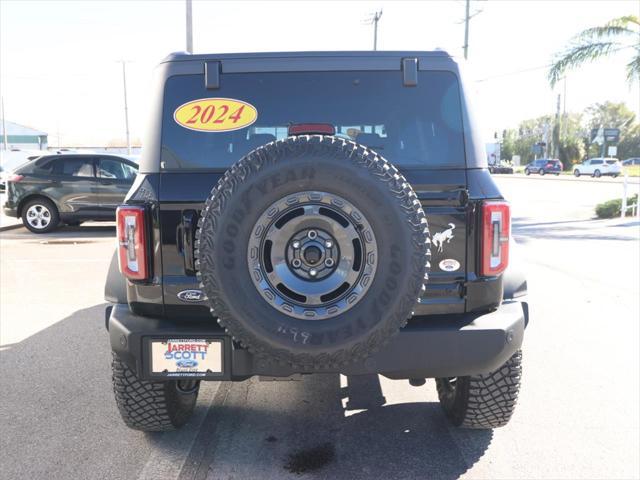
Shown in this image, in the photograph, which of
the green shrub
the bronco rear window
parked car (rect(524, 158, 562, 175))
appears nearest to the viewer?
the bronco rear window

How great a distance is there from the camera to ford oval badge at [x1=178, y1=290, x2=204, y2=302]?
273cm

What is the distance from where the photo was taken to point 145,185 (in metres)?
2.80

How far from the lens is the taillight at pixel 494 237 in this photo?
8.89ft

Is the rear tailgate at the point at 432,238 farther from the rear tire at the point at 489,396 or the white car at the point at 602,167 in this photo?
the white car at the point at 602,167

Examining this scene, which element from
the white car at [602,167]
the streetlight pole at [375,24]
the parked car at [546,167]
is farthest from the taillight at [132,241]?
the parked car at [546,167]

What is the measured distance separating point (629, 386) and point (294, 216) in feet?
10.1

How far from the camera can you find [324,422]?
352 cm

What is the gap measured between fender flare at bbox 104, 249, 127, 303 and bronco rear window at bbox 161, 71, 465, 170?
0.71 m

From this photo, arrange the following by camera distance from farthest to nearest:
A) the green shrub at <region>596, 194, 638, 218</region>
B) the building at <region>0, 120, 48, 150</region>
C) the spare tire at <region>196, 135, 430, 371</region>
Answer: the building at <region>0, 120, 48, 150</region> → the green shrub at <region>596, 194, 638, 218</region> → the spare tire at <region>196, 135, 430, 371</region>

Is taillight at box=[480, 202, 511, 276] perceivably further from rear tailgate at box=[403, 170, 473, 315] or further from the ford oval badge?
the ford oval badge

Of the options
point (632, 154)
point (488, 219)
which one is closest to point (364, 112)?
point (488, 219)

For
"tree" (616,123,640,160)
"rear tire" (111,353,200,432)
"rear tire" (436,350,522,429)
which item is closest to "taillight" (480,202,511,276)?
Result: "rear tire" (436,350,522,429)

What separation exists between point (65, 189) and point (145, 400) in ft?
33.9

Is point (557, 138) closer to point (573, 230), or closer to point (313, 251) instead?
point (573, 230)
